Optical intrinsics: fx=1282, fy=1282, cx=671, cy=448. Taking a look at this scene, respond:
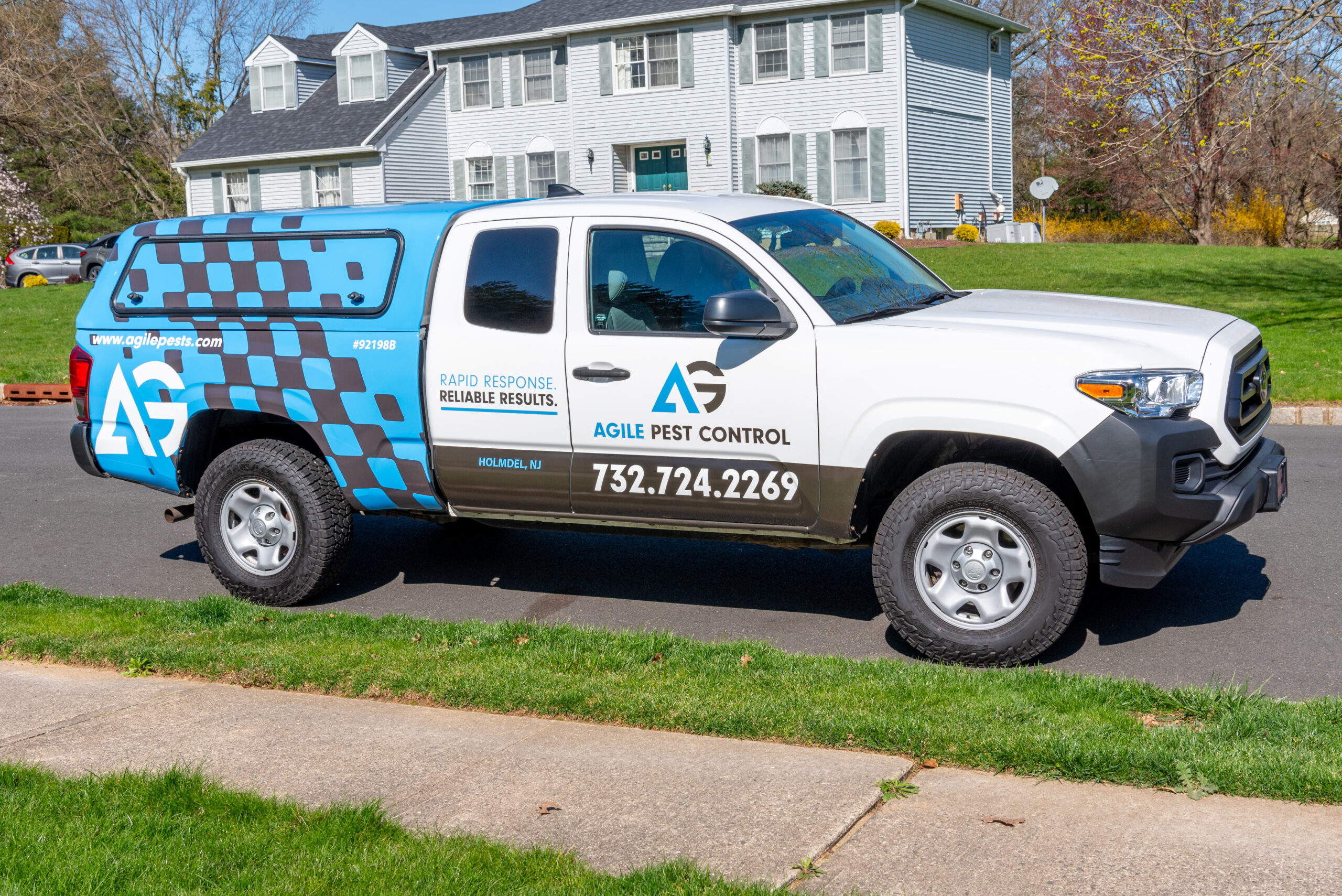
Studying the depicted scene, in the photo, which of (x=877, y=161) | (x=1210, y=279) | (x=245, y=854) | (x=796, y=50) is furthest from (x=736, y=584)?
(x=796, y=50)

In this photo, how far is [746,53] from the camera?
32.5 meters

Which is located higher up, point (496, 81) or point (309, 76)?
point (309, 76)

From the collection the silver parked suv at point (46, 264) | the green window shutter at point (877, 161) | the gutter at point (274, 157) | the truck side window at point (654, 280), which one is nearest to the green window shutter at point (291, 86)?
the gutter at point (274, 157)

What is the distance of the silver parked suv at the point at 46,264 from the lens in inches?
1604

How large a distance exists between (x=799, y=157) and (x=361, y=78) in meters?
15.2

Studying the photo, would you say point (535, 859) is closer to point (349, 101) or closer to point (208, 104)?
point (349, 101)

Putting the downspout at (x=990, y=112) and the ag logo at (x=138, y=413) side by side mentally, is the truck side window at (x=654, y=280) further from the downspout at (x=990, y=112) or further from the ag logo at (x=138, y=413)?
the downspout at (x=990, y=112)

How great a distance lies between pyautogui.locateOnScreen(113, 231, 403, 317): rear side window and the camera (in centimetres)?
671

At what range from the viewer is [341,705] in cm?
535

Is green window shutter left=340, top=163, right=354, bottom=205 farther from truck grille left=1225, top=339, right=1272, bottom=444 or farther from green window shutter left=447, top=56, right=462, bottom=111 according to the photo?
truck grille left=1225, top=339, right=1272, bottom=444

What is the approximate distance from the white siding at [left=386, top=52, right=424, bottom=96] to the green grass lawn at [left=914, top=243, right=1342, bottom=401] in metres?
18.9

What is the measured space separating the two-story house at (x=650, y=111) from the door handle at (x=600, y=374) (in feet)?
83.8

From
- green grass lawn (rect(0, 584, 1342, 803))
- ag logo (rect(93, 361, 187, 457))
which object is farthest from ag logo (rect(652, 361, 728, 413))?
ag logo (rect(93, 361, 187, 457))

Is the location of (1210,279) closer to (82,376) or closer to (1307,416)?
(1307,416)
